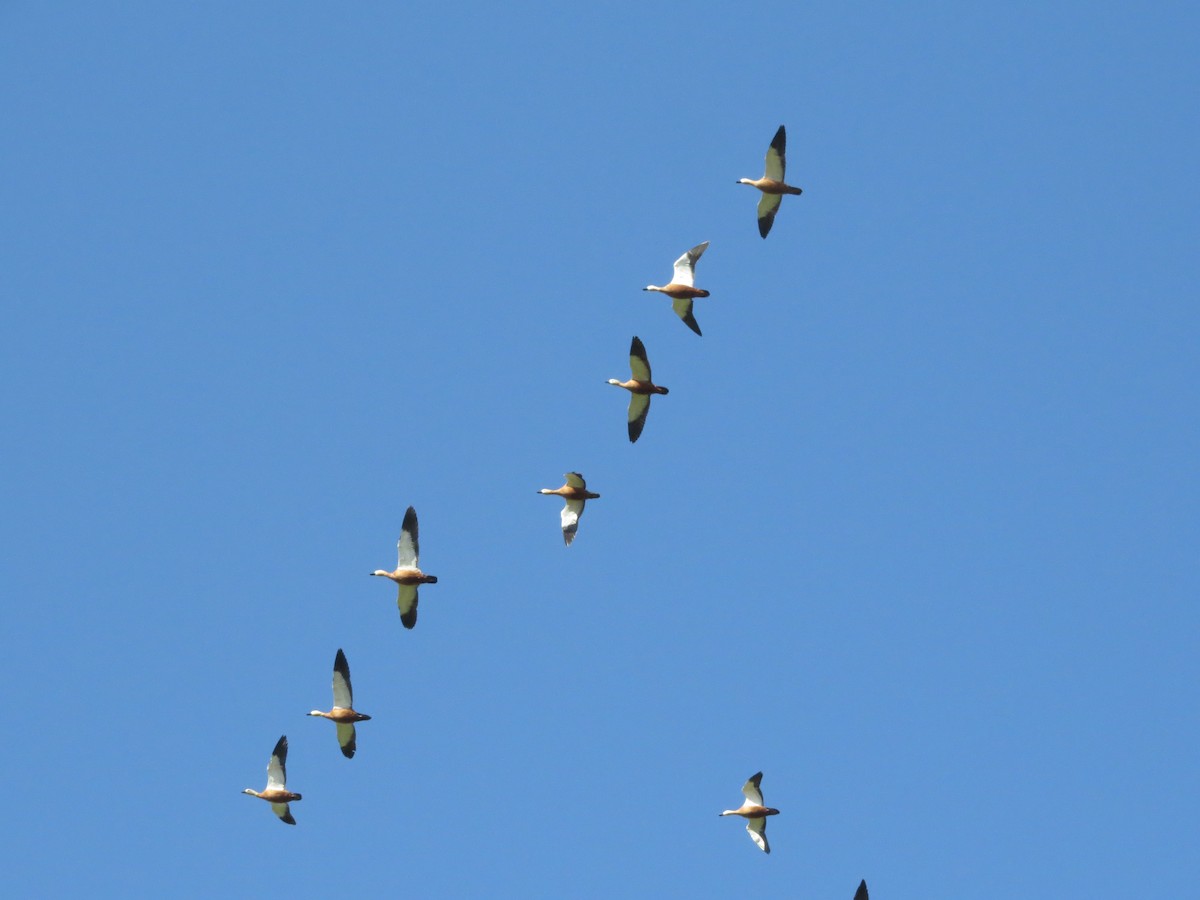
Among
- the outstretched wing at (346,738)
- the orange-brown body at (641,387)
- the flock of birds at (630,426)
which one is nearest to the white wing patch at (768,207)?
the flock of birds at (630,426)

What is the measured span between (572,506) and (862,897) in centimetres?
1214

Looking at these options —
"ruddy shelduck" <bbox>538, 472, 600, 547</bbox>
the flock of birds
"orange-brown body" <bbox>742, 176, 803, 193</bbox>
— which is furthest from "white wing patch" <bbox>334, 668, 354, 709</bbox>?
"orange-brown body" <bbox>742, 176, 803, 193</bbox>

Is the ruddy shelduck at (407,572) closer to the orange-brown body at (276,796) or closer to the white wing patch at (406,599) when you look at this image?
the white wing patch at (406,599)

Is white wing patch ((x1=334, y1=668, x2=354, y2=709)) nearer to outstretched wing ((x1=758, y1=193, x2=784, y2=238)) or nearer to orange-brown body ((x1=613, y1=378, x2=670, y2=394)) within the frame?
orange-brown body ((x1=613, y1=378, x2=670, y2=394))

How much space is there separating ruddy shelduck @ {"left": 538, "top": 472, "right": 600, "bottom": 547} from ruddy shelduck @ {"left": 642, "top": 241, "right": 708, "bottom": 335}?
4.89 metres

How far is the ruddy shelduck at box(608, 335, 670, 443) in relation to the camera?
53.0 metres

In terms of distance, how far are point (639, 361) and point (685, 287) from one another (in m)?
2.22

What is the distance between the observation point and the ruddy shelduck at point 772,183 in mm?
52862

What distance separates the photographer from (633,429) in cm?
5350

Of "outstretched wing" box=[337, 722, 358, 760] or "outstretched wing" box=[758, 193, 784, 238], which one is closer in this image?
"outstretched wing" box=[758, 193, 784, 238]

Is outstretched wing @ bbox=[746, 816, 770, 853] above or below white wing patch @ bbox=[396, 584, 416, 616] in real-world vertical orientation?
below

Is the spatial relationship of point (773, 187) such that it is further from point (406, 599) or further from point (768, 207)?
point (406, 599)

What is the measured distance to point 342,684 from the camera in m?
54.1

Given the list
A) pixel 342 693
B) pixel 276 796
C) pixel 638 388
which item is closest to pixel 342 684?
pixel 342 693
